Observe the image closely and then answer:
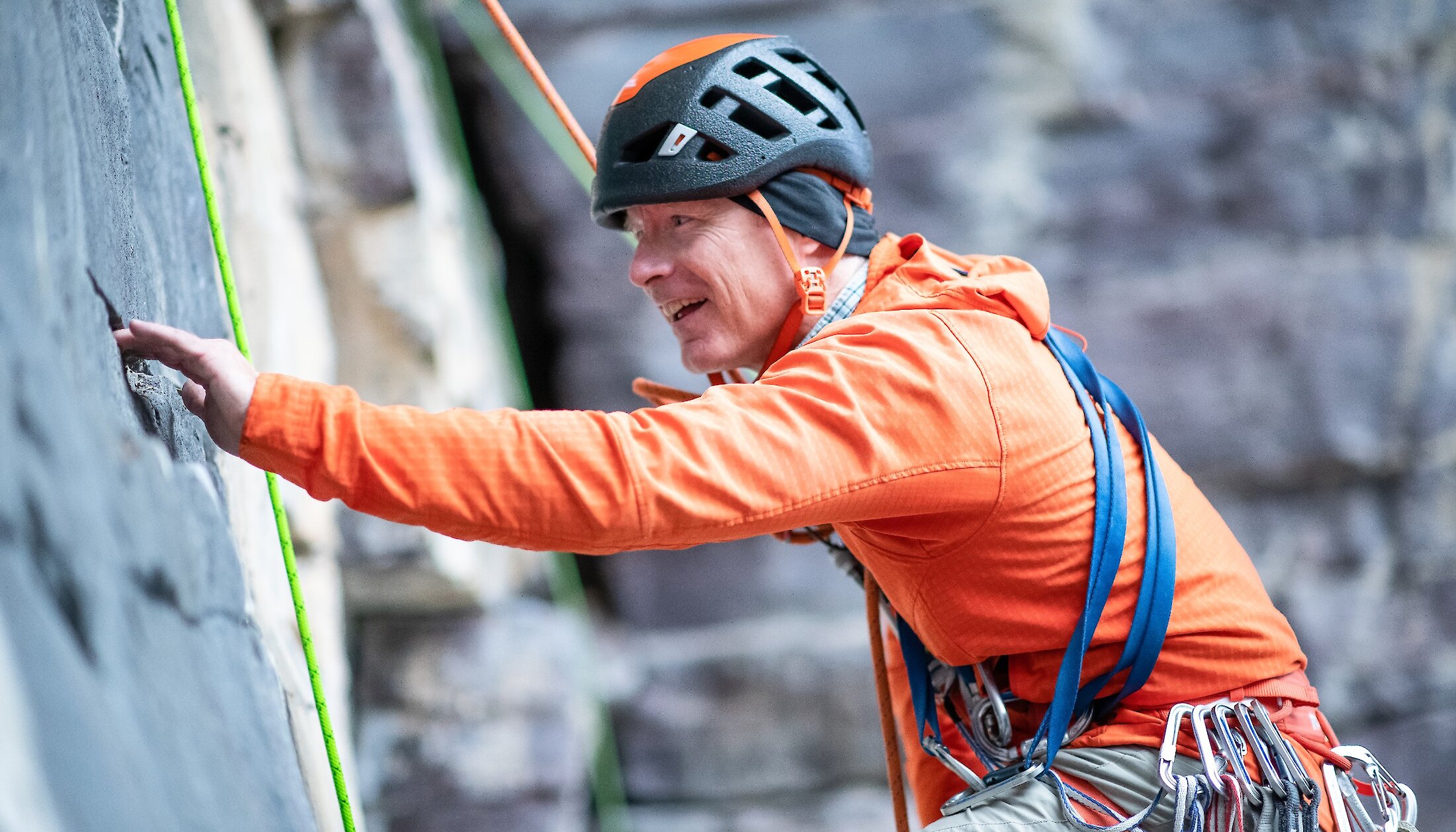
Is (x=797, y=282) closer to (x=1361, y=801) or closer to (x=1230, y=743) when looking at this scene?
(x=1230, y=743)

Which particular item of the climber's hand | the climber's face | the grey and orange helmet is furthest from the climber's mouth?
the climber's hand

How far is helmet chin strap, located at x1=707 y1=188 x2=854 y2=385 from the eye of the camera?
129cm

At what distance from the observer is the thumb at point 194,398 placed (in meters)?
0.87

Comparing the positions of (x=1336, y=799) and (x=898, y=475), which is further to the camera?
(x=1336, y=799)

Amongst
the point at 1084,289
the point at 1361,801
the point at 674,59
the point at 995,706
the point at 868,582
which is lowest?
the point at 1361,801

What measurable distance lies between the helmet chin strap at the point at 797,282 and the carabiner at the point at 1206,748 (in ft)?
1.80

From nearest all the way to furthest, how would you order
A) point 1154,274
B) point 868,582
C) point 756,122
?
1. point 756,122
2. point 868,582
3. point 1154,274

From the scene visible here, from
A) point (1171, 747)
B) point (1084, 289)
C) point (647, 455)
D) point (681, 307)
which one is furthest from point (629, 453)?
point (1084, 289)

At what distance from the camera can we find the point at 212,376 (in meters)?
0.85

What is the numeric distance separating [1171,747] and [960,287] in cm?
48

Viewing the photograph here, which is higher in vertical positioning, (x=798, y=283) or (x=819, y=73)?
(x=819, y=73)

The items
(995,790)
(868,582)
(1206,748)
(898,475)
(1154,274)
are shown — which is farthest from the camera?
(1154,274)

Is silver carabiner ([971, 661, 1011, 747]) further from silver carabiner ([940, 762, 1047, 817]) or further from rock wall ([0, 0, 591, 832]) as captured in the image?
rock wall ([0, 0, 591, 832])

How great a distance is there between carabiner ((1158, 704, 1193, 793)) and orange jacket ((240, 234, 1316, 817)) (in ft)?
0.09
